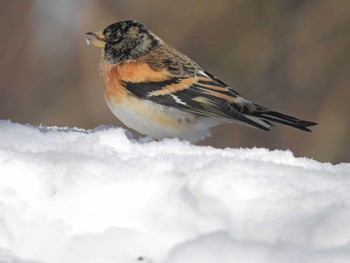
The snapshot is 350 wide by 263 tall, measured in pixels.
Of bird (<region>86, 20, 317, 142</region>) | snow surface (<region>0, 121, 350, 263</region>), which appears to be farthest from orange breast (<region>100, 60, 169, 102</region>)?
snow surface (<region>0, 121, 350, 263</region>)

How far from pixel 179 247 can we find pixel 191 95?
173 cm

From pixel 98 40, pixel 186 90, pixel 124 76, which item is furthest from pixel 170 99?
pixel 98 40

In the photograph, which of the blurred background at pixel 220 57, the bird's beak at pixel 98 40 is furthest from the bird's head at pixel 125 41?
the blurred background at pixel 220 57

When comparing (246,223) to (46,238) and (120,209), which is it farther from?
(46,238)

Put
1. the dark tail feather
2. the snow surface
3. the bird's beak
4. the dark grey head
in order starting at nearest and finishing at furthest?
the snow surface → the dark tail feather → the dark grey head → the bird's beak

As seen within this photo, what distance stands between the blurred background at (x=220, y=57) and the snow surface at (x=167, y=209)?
5.44 metres

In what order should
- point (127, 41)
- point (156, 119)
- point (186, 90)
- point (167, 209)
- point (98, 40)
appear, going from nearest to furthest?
point (167, 209) < point (156, 119) < point (186, 90) < point (127, 41) < point (98, 40)

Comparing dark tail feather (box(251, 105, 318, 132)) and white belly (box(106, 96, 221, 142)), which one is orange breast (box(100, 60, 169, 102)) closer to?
white belly (box(106, 96, 221, 142))

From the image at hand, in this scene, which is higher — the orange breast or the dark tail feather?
the dark tail feather

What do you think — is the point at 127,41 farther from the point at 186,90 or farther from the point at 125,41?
the point at 186,90

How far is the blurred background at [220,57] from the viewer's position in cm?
841

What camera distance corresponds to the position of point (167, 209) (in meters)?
2.62

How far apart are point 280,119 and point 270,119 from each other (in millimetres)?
76

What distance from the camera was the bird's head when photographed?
4359 mm
